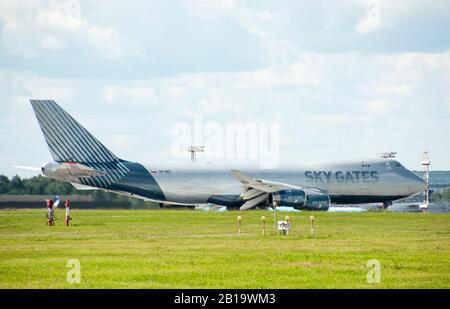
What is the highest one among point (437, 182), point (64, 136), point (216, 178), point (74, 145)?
point (437, 182)

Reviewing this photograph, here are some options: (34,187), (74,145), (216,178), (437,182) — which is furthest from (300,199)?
(437,182)

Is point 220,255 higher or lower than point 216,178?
lower

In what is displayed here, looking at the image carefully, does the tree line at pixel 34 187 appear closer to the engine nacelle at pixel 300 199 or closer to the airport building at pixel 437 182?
the engine nacelle at pixel 300 199

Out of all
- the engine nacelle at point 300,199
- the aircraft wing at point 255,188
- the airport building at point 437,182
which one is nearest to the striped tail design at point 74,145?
the aircraft wing at point 255,188

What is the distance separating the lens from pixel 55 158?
7312 cm

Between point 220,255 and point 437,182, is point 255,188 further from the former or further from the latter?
point 437,182

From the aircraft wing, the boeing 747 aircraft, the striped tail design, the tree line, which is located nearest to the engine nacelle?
the boeing 747 aircraft

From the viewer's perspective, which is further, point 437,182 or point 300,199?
point 437,182

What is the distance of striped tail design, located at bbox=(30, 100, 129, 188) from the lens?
72.4 metres

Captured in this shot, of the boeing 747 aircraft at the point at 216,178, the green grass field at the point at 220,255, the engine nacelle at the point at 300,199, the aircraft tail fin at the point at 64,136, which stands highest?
the aircraft tail fin at the point at 64,136

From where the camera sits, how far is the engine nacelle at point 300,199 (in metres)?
74.5

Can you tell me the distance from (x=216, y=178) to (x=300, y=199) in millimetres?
7082

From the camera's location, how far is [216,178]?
256 feet

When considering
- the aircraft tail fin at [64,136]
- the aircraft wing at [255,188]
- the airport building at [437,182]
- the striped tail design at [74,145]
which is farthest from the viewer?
the airport building at [437,182]
